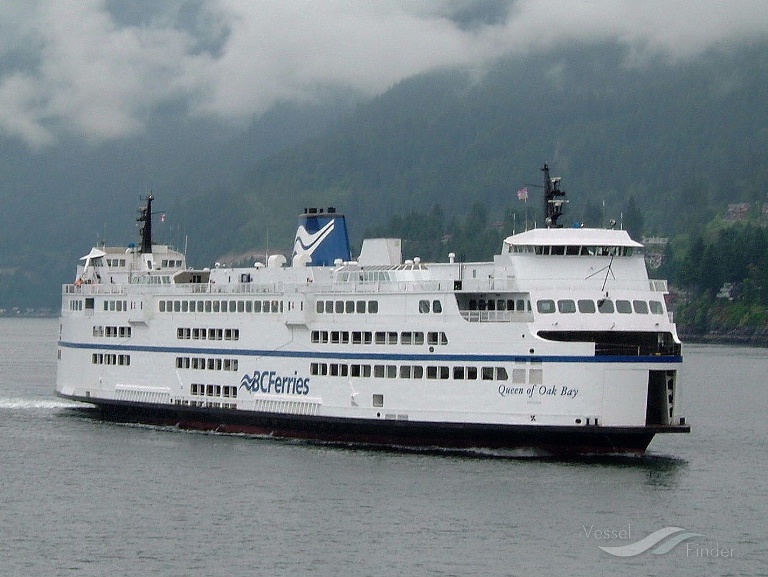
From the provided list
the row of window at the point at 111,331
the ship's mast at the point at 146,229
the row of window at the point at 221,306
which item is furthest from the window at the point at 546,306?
the ship's mast at the point at 146,229

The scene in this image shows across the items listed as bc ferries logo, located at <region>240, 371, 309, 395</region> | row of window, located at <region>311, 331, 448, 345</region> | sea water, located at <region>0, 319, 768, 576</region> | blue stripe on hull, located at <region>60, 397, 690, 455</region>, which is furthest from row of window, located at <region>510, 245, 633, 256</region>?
bc ferries logo, located at <region>240, 371, 309, 395</region>

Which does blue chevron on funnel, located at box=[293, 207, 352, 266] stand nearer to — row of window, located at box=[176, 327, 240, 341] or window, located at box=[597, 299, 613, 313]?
row of window, located at box=[176, 327, 240, 341]

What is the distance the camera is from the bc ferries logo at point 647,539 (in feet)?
100.0

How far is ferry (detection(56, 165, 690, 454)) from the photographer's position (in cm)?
3884

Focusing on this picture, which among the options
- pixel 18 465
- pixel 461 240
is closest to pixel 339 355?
pixel 18 465

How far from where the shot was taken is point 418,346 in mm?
41156

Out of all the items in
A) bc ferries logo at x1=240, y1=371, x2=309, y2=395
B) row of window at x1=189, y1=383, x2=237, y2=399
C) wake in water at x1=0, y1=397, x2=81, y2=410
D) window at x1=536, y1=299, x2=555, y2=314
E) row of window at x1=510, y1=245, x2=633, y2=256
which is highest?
row of window at x1=510, y1=245, x2=633, y2=256

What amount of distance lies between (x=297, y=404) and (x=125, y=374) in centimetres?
880

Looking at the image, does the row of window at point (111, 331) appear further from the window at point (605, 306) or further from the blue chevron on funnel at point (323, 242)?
the window at point (605, 306)

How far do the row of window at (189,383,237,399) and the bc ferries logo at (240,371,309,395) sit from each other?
1.79ft

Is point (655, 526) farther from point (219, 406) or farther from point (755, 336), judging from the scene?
point (755, 336)

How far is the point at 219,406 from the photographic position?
1845 inches

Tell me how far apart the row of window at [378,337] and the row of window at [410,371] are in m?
0.68

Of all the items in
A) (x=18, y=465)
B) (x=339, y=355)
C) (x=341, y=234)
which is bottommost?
(x=18, y=465)
